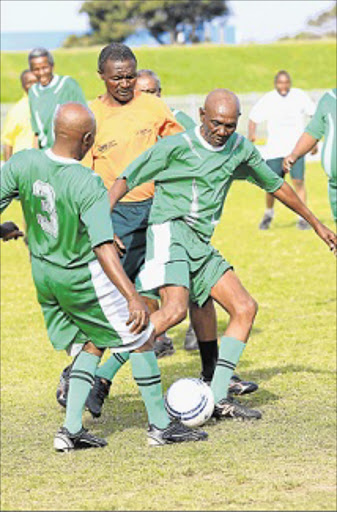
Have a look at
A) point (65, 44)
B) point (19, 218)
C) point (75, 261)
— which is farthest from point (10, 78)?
point (75, 261)

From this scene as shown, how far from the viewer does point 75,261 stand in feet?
20.3

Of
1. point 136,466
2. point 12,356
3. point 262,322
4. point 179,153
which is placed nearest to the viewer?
point 136,466

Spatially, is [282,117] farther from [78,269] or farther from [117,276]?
[117,276]

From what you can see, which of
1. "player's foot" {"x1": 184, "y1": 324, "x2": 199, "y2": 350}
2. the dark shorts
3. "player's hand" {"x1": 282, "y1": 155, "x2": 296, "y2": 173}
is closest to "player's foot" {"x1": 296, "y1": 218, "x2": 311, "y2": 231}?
"player's foot" {"x1": 184, "y1": 324, "x2": 199, "y2": 350}

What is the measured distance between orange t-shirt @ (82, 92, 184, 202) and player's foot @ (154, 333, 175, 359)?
227 centimetres

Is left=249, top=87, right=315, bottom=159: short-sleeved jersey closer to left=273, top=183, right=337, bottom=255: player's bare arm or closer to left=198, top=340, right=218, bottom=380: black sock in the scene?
left=198, top=340, right=218, bottom=380: black sock

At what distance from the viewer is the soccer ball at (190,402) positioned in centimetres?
691

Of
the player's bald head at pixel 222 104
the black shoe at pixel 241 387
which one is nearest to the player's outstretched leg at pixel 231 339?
the black shoe at pixel 241 387

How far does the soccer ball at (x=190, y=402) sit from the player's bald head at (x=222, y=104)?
168 centimetres

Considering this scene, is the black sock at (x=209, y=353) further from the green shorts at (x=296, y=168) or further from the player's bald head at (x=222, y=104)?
the green shorts at (x=296, y=168)

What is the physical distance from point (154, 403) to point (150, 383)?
0.13 meters

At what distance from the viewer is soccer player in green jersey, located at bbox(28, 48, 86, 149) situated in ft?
40.2

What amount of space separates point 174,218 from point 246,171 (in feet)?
1.91

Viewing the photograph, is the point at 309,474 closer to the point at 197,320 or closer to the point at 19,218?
the point at 197,320
